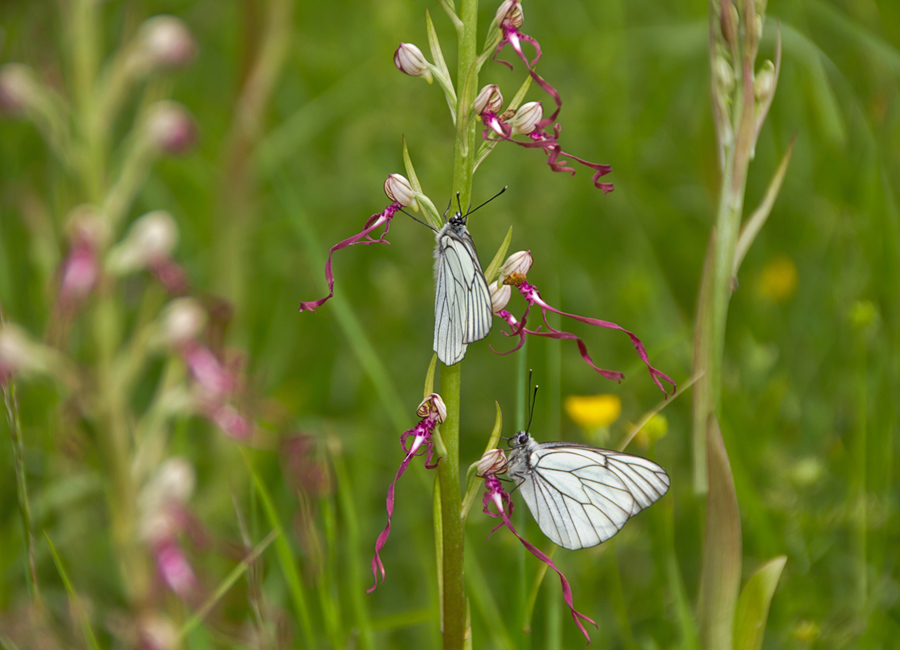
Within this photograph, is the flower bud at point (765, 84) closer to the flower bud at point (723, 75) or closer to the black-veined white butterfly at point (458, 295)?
the flower bud at point (723, 75)

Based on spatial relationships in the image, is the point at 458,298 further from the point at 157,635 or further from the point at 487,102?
the point at 157,635

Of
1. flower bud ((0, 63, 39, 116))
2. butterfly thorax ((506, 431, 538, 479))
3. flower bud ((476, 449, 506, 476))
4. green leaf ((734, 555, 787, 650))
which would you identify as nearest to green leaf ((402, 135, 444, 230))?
flower bud ((476, 449, 506, 476))

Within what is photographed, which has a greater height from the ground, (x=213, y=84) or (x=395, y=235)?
(x=213, y=84)

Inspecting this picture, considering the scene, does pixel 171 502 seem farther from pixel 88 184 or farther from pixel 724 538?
pixel 724 538

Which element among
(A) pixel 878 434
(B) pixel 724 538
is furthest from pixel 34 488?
(A) pixel 878 434

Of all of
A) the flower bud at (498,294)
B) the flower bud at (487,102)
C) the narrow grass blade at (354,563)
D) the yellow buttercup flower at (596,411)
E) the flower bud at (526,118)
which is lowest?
the yellow buttercup flower at (596,411)

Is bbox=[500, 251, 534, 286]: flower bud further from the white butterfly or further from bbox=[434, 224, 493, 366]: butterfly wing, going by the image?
the white butterfly

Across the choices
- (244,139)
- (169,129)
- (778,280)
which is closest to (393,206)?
(169,129)

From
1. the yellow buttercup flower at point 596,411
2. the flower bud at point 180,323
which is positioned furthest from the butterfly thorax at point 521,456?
the flower bud at point 180,323
